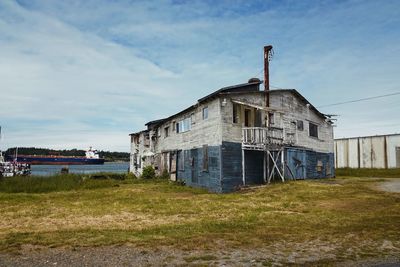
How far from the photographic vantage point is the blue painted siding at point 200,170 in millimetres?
22828

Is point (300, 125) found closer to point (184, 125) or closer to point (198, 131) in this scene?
point (198, 131)

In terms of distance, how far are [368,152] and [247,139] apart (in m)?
25.1

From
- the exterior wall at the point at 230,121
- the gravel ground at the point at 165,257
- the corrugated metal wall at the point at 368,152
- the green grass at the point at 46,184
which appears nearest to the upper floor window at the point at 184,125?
the exterior wall at the point at 230,121

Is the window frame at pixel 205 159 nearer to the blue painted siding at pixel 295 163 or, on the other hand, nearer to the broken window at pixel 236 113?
the broken window at pixel 236 113

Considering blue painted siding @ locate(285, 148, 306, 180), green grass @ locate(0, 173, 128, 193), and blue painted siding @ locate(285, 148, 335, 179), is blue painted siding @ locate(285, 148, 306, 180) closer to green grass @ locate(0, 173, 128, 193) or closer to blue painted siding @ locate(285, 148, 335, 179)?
blue painted siding @ locate(285, 148, 335, 179)

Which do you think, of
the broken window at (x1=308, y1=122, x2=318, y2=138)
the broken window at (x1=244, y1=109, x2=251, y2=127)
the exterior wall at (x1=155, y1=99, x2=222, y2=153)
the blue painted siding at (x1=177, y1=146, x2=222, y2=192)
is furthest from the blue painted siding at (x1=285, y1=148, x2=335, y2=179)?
the exterior wall at (x1=155, y1=99, x2=222, y2=153)

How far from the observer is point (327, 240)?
8930mm

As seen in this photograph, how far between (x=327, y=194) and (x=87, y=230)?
1334 cm

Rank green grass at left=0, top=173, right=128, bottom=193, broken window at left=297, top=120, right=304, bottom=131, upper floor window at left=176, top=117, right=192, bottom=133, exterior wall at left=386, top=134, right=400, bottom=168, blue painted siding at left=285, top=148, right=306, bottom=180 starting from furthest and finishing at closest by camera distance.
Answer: exterior wall at left=386, top=134, right=400, bottom=168 → broken window at left=297, top=120, right=304, bottom=131 → upper floor window at left=176, top=117, right=192, bottom=133 → blue painted siding at left=285, top=148, right=306, bottom=180 → green grass at left=0, top=173, right=128, bottom=193

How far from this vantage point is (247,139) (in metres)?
23.3

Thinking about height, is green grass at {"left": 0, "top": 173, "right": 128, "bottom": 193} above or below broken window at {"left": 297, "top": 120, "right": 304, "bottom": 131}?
below

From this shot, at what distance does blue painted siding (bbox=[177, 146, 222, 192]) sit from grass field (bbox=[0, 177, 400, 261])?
444 cm

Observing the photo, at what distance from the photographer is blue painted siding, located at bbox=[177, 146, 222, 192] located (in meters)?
22.8

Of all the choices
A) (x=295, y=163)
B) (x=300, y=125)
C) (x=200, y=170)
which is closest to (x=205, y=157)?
(x=200, y=170)
